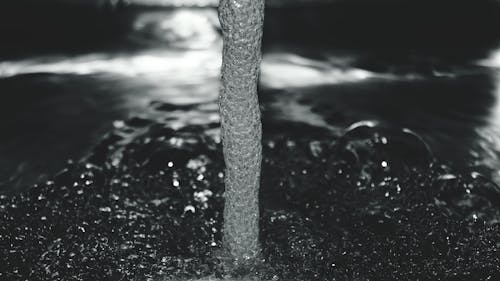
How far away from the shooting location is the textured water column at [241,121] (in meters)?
1.11

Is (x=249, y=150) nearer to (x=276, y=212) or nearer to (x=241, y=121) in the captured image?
(x=241, y=121)

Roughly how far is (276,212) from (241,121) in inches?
15.2

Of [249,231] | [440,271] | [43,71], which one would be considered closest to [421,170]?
[440,271]

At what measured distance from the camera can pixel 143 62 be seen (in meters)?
2.62

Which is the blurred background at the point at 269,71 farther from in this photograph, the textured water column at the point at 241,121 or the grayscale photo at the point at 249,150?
the textured water column at the point at 241,121

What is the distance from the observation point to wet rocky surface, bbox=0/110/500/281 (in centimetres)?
132

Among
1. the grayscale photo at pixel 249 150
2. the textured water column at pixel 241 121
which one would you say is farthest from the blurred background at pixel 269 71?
the textured water column at pixel 241 121

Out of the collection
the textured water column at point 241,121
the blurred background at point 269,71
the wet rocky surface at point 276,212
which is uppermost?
the textured water column at point 241,121

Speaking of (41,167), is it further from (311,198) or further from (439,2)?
(439,2)

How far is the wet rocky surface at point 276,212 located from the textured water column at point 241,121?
Answer: 3.0 inches

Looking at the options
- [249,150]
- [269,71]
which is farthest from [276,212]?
[269,71]

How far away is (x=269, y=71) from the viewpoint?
249cm

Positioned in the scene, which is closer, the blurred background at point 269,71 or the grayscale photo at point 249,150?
the grayscale photo at point 249,150

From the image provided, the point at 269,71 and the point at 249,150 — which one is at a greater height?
the point at 249,150
